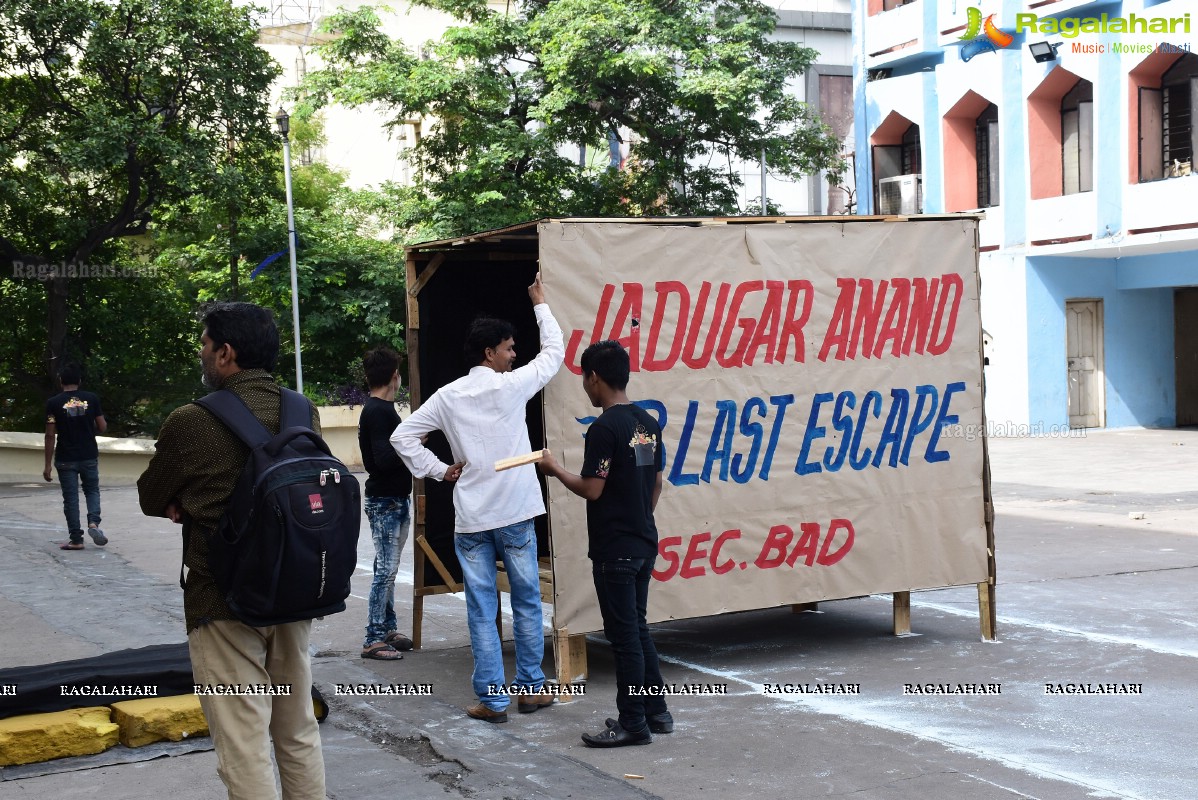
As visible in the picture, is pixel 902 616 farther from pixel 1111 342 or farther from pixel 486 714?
pixel 1111 342

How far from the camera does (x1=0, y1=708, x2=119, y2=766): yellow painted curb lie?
17.9ft

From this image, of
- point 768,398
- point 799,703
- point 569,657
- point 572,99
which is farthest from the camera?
point 572,99

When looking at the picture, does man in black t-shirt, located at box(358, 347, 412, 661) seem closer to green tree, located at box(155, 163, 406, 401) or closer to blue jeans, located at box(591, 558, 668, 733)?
blue jeans, located at box(591, 558, 668, 733)

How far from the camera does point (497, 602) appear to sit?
245 inches

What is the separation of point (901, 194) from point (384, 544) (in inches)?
857

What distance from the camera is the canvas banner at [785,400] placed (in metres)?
6.75

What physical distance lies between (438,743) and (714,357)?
104 inches

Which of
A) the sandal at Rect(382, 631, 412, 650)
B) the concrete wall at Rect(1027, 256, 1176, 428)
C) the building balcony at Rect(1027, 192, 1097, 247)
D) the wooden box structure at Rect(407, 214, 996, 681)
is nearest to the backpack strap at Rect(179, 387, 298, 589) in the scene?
the wooden box structure at Rect(407, 214, 996, 681)

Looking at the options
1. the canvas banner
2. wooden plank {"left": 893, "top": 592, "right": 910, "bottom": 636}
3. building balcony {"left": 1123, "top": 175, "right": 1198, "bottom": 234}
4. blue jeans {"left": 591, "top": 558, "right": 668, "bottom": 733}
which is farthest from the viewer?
building balcony {"left": 1123, "top": 175, "right": 1198, "bottom": 234}

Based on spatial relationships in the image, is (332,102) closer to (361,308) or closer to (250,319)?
(361,308)

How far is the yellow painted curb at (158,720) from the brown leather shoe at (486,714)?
1248 mm

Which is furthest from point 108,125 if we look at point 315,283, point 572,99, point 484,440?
point 484,440

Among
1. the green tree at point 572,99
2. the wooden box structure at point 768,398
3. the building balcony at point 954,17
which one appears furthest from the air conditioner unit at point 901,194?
the wooden box structure at point 768,398

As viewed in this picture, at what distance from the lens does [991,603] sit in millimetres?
7605
